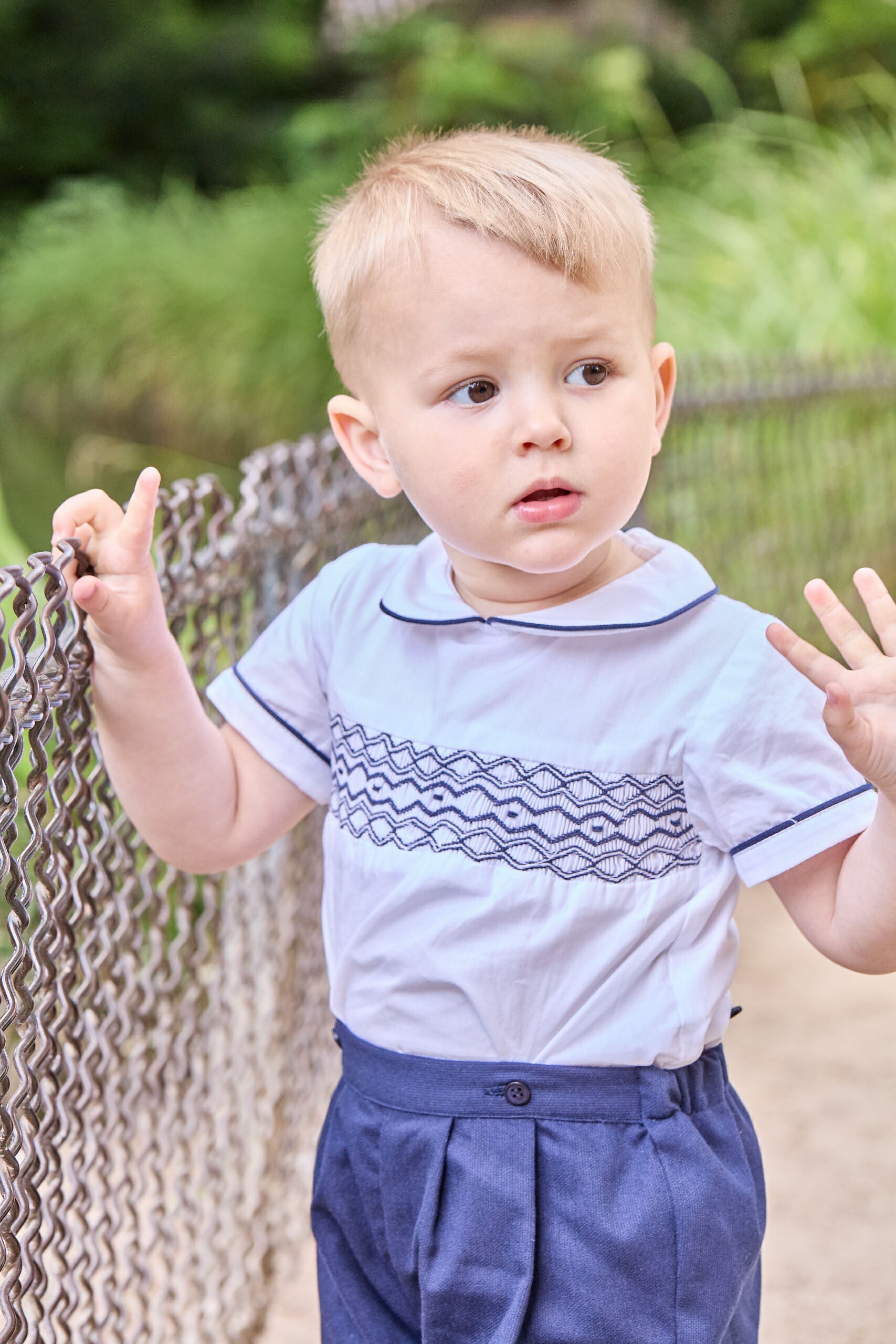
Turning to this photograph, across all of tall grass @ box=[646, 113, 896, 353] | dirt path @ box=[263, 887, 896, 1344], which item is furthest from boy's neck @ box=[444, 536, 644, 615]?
tall grass @ box=[646, 113, 896, 353]

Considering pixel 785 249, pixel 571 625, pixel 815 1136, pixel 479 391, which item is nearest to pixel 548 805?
pixel 571 625

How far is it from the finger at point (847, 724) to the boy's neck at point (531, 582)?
0.32m

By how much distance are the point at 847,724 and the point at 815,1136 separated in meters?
1.97

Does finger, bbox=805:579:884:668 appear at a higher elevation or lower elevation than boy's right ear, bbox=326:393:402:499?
lower

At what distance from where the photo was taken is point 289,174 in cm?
1708

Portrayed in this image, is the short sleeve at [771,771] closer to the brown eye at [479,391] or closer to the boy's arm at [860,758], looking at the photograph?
the boy's arm at [860,758]

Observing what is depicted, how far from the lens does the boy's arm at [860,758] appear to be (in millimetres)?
1171

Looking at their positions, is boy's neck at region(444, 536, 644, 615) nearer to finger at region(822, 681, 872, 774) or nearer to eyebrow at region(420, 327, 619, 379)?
eyebrow at region(420, 327, 619, 379)

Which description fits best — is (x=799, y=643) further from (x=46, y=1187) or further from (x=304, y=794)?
(x=46, y=1187)

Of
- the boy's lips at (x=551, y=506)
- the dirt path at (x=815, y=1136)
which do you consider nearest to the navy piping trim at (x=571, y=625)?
the boy's lips at (x=551, y=506)

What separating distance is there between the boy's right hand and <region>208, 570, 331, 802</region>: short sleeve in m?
0.15

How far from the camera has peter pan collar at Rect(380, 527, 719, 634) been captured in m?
1.36

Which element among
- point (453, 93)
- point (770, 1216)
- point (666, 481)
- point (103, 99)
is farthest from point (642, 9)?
point (770, 1216)

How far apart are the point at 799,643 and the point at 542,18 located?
52.9 feet
